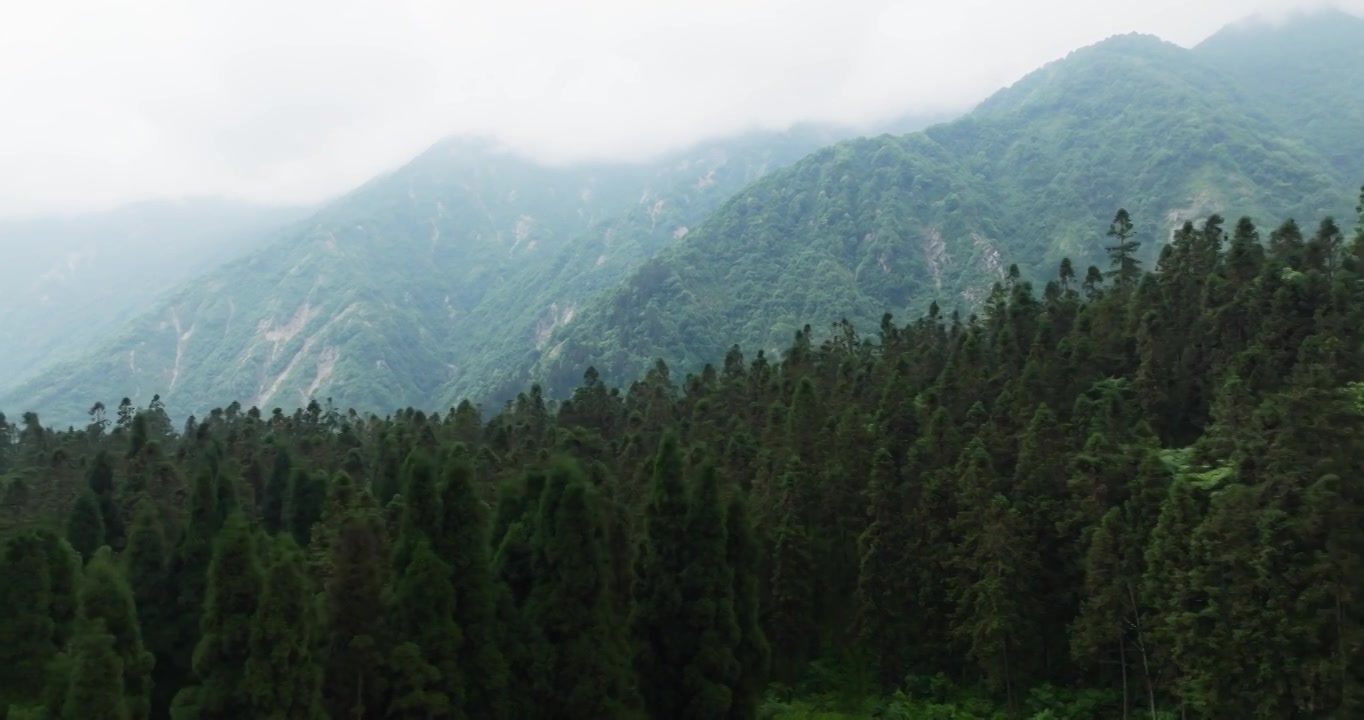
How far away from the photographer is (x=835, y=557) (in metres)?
53.9

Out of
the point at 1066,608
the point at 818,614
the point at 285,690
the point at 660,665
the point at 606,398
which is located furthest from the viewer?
the point at 606,398

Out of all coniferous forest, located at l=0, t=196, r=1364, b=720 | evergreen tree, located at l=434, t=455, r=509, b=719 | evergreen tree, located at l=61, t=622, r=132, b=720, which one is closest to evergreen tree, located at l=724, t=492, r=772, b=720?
coniferous forest, located at l=0, t=196, r=1364, b=720

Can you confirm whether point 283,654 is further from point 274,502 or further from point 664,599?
point 274,502

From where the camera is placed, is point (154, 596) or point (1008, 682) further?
point (1008, 682)

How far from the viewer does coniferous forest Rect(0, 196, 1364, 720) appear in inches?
1126

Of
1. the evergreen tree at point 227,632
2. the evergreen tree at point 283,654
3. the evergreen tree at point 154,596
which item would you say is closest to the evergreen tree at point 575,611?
the evergreen tree at point 283,654

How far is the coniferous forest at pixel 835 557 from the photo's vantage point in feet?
93.9

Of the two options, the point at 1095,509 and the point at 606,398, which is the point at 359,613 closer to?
the point at 1095,509

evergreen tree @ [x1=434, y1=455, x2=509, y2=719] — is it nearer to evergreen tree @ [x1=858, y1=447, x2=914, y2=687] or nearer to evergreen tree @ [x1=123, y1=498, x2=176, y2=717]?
evergreen tree @ [x1=123, y1=498, x2=176, y2=717]

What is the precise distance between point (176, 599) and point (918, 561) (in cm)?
3312

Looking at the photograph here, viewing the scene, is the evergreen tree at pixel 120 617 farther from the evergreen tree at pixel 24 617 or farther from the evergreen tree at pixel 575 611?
the evergreen tree at pixel 575 611

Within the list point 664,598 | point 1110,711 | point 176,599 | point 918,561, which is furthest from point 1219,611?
point 176,599

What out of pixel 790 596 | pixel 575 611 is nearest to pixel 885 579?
pixel 790 596

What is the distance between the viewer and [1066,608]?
151 ft
